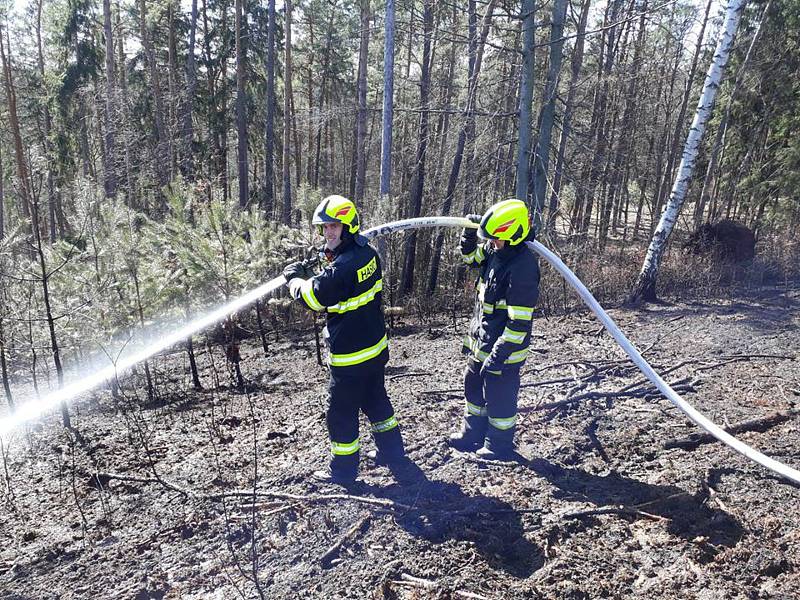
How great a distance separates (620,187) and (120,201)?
20.6 metres

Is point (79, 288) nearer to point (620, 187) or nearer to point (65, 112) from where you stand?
point (65, 112)

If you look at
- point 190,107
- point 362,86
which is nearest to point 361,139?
point 362,86

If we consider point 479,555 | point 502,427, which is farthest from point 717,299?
point 479,555

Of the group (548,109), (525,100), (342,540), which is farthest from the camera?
(548,109)

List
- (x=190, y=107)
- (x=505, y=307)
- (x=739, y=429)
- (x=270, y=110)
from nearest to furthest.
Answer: (x=505, y=307) → (x=739, y=429) → (x=270, y=110) → (x=190, y=107)

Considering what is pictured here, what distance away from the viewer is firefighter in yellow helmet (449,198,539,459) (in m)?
4.00

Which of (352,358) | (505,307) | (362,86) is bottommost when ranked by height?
(352,358)

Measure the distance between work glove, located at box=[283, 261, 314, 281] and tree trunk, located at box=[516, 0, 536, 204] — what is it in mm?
6495

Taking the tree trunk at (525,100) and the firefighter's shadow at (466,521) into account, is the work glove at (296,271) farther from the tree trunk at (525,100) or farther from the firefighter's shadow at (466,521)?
the tree trunk at (525,100)

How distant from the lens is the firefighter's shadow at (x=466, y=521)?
3270mm

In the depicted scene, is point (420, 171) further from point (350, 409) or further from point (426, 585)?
point (426, 585)

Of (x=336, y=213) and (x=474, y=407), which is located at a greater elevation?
(x=336, y=213)

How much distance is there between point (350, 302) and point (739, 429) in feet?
11.9

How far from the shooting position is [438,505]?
3.80m
